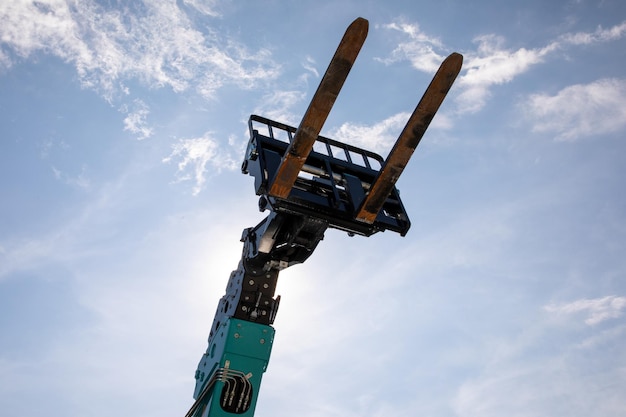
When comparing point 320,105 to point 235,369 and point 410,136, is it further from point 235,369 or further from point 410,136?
point 235,369

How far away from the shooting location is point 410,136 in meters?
4.83

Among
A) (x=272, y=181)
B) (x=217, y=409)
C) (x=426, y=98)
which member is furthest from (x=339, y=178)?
(x=217, y=409)

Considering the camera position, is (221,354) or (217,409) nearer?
(217,409)

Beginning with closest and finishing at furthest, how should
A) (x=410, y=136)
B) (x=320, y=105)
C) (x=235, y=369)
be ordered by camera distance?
(x=320, y=105) < (x=410, y=136) < (x=235, y=369)

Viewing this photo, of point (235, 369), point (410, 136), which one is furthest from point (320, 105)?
point (235, 369)

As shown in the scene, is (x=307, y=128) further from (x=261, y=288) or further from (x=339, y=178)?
(x=261, y=288)

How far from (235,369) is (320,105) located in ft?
9.12

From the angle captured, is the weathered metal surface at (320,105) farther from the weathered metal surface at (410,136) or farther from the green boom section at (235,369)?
the green boom section at (235,369)

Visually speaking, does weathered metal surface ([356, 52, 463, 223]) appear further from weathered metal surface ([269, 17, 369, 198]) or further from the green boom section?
the green boom section

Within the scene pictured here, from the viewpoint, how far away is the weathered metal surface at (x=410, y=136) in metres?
4.59

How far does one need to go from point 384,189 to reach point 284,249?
4.69ft

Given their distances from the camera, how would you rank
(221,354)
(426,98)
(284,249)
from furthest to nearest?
A: (284,249)
(221,354)
(426,98)

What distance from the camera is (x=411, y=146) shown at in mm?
4879

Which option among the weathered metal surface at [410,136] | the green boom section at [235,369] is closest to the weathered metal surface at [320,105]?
the weathered metal surface at [410,136]
